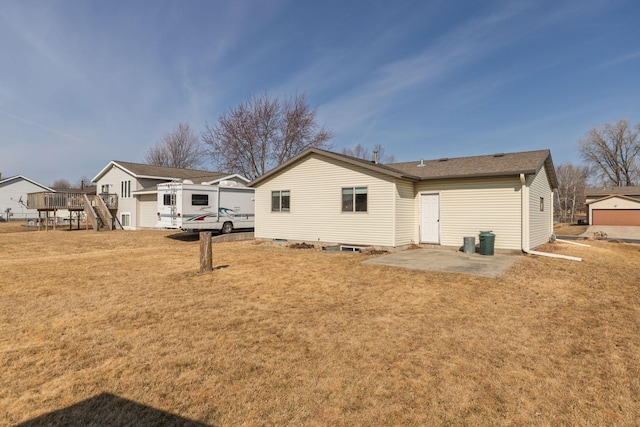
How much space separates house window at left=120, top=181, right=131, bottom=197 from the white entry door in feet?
76.5

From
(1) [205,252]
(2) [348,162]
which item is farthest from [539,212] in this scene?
(1) [205,252]

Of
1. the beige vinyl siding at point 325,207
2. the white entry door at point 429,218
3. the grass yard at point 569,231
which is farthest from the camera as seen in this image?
the grass yard at point 569,231

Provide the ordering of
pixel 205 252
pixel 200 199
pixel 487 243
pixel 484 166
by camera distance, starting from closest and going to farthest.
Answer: pixel 205 252 < pixel 487 243 < pixel 484 166 < pixel 200 199

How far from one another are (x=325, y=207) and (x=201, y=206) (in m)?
8.10

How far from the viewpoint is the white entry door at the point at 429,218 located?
44.3 ft

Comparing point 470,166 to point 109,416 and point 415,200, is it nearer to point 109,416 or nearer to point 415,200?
point 415,200

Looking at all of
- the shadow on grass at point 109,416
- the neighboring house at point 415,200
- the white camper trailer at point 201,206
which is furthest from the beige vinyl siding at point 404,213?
the white camper trailer at point 201,206

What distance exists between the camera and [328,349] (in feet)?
13.3

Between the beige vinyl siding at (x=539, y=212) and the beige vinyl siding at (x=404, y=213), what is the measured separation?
4.24 m

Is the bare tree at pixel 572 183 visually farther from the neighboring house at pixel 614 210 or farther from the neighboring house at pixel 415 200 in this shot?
the neighboring house at pixel 415 200

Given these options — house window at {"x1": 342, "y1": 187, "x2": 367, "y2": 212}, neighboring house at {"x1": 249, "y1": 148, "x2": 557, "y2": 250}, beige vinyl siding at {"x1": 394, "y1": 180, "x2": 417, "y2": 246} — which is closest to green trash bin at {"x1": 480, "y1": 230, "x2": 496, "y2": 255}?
neighboring house at {"x1": 249, "y1": 148, "x2": 557, "y2": 250}

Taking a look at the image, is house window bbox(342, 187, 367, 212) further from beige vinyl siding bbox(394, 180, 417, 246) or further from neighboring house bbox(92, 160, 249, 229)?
neighboring house bbox(92, 160, 249, 229)

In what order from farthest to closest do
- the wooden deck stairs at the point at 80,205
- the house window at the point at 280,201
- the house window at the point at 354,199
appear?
the wooden deck stairs at the point at 80,205 < the house window at the point at 280,201 < the house window at the point at 354,199

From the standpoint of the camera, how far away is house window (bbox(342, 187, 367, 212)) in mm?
13250
